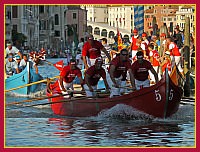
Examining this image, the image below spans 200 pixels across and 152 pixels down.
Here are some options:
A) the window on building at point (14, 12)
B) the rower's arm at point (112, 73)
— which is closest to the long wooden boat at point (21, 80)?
the window on building at point (14, 12)

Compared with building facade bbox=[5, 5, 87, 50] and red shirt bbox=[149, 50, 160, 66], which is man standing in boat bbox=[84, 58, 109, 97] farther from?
building facade bbox=[5, 5, 87, 50]

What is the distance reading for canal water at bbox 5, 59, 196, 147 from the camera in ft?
42.5

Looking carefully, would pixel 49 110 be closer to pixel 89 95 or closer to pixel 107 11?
pixel 89 95

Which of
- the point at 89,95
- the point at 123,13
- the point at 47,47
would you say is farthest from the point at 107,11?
the point at 89,95

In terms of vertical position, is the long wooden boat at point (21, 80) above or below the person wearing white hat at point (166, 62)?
below

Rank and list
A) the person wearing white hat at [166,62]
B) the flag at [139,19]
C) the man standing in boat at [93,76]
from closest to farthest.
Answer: the man standing in boat at [93,76], the person wearing white hat at [166,62], the flag at [139,19]

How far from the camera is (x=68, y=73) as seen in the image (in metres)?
16.4

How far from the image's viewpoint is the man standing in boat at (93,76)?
50.8 ft

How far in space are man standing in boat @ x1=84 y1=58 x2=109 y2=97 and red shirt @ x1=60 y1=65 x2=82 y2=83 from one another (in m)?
0.38

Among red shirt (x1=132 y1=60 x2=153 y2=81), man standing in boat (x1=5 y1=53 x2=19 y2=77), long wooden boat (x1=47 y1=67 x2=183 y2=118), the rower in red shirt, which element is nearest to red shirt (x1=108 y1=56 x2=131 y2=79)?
red shirt (x1=132 y1=60 x2=153 y2=81)

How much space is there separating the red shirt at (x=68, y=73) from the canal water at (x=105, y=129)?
812 mm

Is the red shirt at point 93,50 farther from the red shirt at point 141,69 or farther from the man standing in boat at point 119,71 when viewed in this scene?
the red shirt at point 141,69

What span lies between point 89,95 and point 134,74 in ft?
3.69

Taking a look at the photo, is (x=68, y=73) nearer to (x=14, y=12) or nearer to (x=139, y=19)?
(x=139, y=19)
